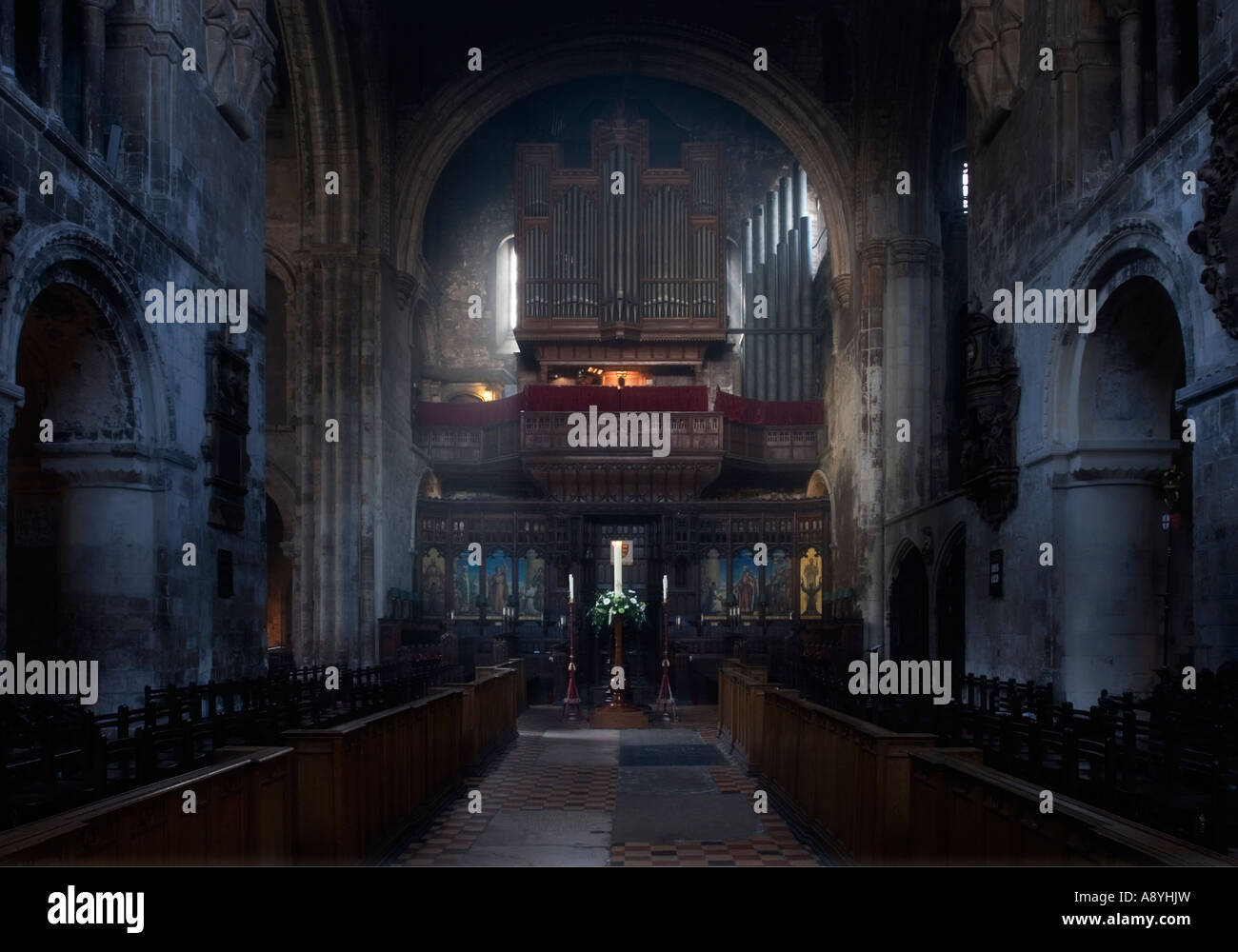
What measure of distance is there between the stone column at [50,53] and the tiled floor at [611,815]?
5.90 meters

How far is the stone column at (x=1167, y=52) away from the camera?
905cm

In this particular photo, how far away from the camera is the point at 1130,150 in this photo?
9.34 metres

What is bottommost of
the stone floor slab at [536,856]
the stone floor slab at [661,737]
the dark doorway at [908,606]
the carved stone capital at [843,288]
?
the stone floor slab at [661,737]

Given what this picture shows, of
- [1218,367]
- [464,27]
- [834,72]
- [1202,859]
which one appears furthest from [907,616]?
[1202,859]

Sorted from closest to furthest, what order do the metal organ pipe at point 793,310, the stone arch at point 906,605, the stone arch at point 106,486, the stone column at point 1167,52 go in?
the stone column at point 1167,52
the stone arch at point 106,486
the stone arch at point 906,605
the metal organ pipe at point 793,310

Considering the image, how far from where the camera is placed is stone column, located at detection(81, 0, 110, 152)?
9594 millimetres

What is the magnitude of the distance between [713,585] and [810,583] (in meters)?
1.80

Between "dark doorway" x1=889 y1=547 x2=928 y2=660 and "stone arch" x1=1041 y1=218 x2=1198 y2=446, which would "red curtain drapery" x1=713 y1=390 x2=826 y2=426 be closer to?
"dark doorway" x1=889 y1=547 x2=928 y2=660

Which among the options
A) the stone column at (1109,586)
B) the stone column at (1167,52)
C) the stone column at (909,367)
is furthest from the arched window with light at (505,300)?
the stone column at (1167,52)

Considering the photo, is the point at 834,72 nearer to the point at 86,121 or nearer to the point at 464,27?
the point at 464,27

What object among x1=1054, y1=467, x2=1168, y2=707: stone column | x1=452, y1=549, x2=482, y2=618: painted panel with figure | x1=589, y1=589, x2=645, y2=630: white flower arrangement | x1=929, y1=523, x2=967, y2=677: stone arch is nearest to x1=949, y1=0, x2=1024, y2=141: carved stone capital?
x1=1054, y1=467, x2=1168, y2=707: stone column

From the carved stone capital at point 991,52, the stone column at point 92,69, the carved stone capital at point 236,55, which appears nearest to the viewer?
the stone column at point 92,69

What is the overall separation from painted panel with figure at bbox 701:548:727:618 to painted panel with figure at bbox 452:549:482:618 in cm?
410

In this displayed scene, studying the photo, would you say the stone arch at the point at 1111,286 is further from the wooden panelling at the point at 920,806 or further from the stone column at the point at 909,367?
the stone column at the point at 909,367
